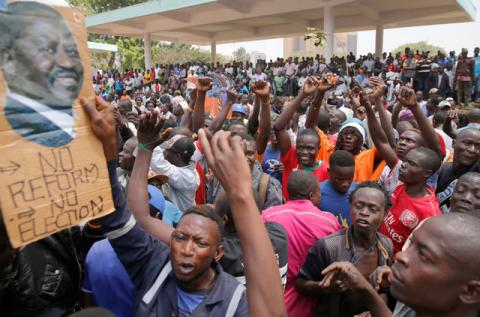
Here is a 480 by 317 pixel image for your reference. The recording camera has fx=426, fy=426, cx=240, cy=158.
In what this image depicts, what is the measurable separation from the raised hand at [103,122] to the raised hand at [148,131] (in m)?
0.58

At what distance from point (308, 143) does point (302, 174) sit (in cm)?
102

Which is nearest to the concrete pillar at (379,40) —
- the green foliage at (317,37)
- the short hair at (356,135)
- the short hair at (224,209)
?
the green foliage at (317,37)

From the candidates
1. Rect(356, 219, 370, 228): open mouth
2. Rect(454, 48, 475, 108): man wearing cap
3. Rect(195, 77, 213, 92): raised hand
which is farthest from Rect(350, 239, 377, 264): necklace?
Rect(454, 48, 475, 108): man wearing cap

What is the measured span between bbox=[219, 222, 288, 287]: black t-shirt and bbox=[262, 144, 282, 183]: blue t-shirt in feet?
6.42

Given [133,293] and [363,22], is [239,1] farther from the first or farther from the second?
[133,293]

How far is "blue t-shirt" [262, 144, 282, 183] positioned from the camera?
4311 millimetres

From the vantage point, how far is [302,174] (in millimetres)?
2965

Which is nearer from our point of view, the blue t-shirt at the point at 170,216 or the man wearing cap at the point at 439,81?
the blue t-shirt at the point at 170,216

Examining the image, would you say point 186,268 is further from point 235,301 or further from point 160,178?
point 160,178

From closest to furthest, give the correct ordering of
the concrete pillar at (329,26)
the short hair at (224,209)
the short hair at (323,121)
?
1. the short hair at (224,209)
2. the short hair at (323,121)
3. the concrete pillar at (329,26)

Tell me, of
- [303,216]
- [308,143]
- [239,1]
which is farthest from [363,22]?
[303,216]

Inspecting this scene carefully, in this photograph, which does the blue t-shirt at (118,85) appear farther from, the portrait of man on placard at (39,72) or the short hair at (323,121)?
the portrait of man on placard at (39,72)

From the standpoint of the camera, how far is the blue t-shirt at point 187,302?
5.77 ft

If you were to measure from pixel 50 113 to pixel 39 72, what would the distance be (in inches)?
5.3
